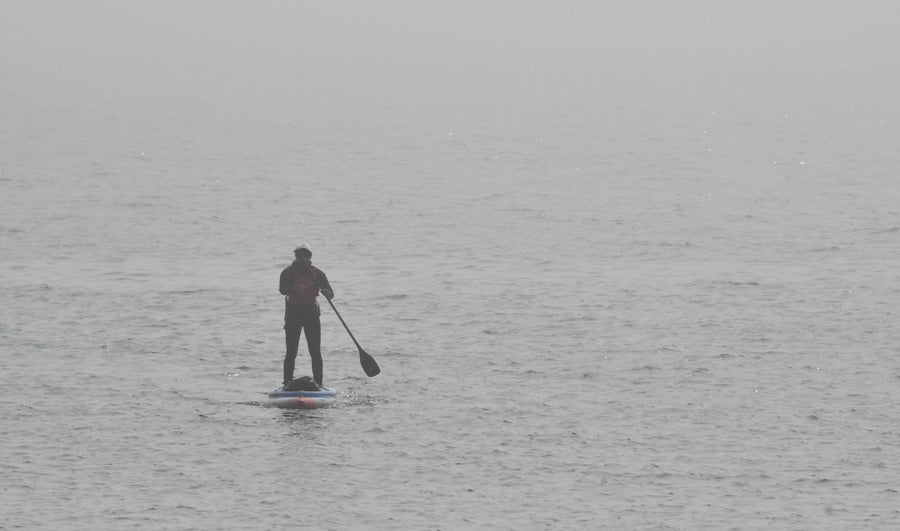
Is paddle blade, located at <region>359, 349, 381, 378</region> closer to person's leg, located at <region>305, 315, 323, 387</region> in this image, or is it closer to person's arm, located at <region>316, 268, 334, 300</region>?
person's leg, located at <region>305, 315, 323, 387</region>

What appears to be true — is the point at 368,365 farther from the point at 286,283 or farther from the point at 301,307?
the point at 286,283

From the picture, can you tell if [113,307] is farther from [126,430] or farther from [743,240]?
[743,240]

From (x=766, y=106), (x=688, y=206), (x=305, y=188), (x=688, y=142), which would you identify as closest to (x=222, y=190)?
(x=305, y=188)

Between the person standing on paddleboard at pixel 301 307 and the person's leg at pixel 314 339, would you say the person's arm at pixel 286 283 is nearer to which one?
the person standing on paddleboard at pixel 301 307

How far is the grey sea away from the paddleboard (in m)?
0.20

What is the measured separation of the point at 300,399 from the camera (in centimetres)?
2245

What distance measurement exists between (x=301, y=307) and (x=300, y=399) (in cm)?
133

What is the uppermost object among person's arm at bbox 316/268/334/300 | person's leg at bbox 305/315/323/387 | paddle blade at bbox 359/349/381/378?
person's arm at bbox 316/268/334/300

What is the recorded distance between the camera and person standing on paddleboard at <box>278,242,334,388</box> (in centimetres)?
2284

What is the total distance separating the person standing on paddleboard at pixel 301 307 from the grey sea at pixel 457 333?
0.82 meters

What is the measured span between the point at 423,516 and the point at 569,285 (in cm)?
1496

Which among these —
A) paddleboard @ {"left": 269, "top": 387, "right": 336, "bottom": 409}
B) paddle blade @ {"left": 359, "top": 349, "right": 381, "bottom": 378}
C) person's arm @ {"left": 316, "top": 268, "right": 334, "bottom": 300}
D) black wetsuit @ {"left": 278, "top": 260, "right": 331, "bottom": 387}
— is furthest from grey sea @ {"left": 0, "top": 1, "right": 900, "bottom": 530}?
person's arm @ {"left": 316, "top": 268, "right": 334, "bottom": 300}

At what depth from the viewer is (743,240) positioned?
39.4 m

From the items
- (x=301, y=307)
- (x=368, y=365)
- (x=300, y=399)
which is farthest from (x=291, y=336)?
(x=368, y=365)
